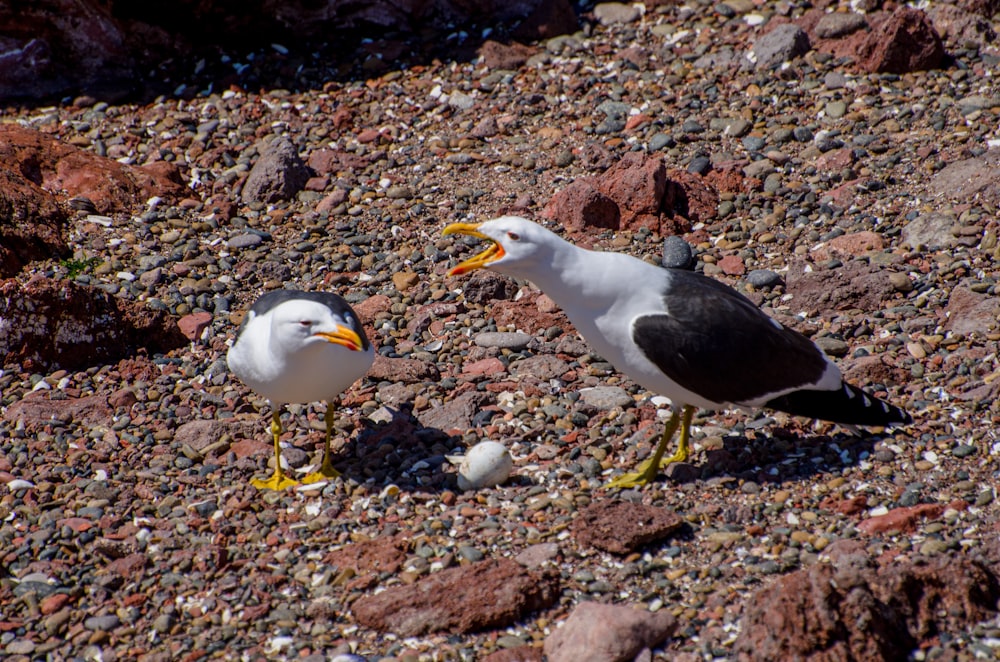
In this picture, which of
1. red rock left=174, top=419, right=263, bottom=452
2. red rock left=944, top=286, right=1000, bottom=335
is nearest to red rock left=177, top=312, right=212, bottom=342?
red rock left=174, top=419, right=263, bottom=452

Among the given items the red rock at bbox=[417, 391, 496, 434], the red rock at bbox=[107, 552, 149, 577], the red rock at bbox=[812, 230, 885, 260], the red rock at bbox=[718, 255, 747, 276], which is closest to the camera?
the red rock at bbox=[107, 552, 149, 577]

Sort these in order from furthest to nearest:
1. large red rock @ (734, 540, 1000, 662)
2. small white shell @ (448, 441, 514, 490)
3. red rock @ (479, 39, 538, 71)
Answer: red rock @ (479, 39, 538, 71) < small white shell @ (448, 441, 514, 490) < large red rock @ (734, 540, 1000, 662)

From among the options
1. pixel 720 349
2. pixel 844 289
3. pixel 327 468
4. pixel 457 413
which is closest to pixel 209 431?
pixel 327 468

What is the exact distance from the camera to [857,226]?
22.3ft

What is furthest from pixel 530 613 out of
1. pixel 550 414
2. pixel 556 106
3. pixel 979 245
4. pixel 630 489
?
pixel 556 106

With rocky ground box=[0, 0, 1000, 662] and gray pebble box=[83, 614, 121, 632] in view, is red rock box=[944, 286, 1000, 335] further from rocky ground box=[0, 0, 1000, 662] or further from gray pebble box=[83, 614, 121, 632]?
gray pebble box=[83, 614, 121, 632]

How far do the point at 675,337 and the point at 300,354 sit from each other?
179 cm

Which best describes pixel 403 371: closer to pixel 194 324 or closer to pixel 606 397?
pixel 606 397

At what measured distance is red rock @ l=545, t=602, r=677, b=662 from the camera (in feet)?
12.6

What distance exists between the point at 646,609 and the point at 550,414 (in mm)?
1685

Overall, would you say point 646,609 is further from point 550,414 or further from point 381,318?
point 381,318

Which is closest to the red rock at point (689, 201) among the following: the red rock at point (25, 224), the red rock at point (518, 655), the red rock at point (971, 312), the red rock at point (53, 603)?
the red rock at point (971, 312)

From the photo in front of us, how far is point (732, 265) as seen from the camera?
6.75 metres

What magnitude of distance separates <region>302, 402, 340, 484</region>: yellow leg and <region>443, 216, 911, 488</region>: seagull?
3.76 ft
